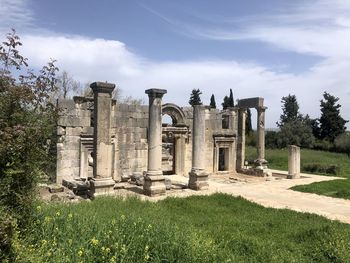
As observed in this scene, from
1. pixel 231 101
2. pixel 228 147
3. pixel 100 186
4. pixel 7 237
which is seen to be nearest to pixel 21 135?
pixel 7 237

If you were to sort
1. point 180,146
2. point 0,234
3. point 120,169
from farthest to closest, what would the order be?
point 180,146, point 120,169, point 0,234

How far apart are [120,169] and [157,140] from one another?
5611 mm

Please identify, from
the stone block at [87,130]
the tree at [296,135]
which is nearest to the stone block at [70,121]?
the stone block at [87,130]

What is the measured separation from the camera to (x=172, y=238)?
233 inches

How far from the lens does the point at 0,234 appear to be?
4469mm

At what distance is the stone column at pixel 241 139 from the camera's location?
23547mm

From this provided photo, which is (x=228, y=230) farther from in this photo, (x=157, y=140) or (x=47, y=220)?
(x=157, y=140)

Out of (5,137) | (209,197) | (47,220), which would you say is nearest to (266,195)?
(209,197)

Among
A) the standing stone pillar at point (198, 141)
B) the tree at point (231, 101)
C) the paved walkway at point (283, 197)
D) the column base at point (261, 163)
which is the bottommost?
the paved walkway at point (283, 197)

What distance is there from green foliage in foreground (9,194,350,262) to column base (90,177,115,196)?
9.06ft

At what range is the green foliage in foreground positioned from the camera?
518 cm

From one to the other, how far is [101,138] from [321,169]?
17.2 m

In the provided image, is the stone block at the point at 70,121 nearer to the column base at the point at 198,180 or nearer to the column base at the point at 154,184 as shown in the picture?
the column base at the point at 154,184

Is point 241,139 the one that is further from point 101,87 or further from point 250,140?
point 250,140
